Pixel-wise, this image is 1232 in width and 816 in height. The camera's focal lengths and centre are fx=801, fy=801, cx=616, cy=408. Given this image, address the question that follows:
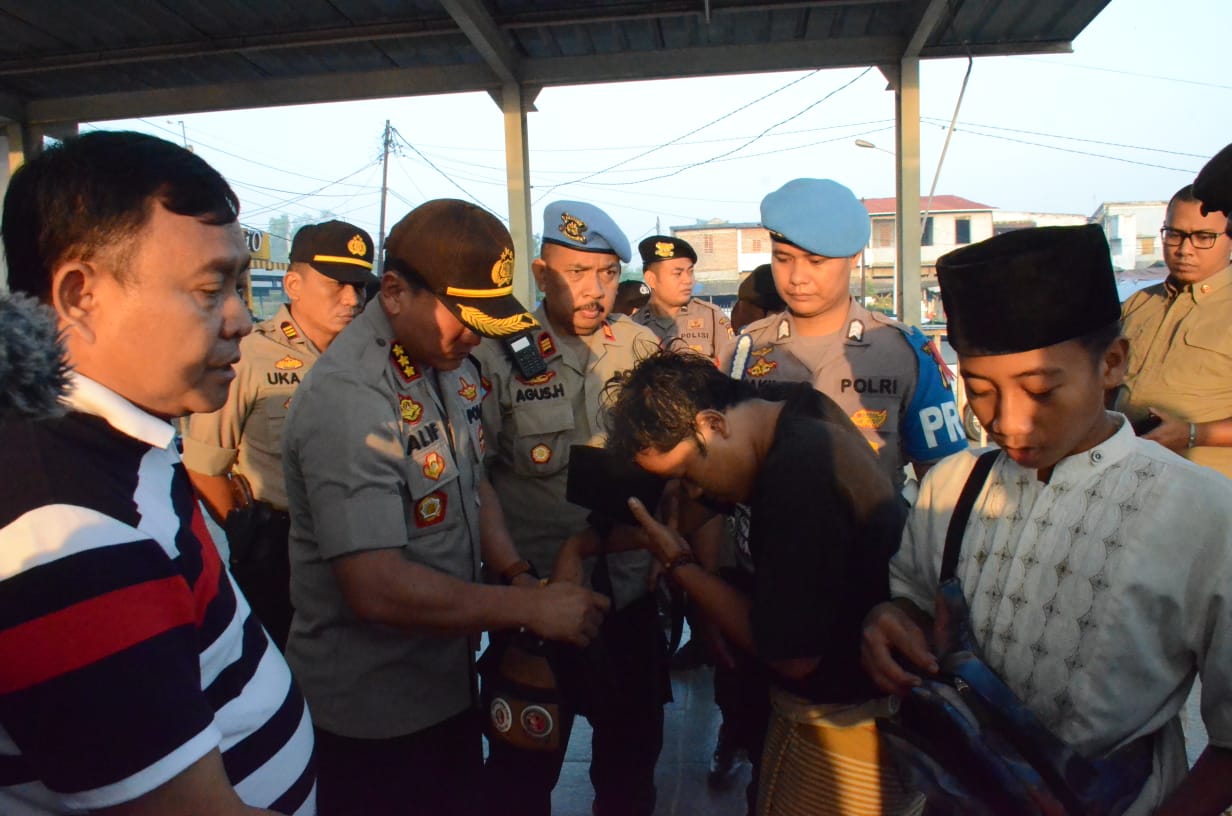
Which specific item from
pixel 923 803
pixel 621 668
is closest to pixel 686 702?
pixel 621 668

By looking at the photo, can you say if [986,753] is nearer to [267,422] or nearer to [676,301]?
[267,422]

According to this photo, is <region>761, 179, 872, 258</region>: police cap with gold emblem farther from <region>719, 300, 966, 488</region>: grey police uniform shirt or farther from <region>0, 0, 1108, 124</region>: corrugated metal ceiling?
<region>0, 0, 1108, 124</region>: corrugated metal ceiling

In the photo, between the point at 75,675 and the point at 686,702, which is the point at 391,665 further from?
the point at 686,702

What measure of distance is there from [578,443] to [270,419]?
126cm

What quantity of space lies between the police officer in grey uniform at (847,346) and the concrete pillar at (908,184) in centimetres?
402

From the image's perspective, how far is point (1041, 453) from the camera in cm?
125

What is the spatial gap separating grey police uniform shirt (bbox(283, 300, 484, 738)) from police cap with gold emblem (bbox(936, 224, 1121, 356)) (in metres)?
1.15

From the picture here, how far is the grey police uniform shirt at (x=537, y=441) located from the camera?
8.33 ft

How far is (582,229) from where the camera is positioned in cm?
268

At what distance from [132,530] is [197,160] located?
1.75 ft

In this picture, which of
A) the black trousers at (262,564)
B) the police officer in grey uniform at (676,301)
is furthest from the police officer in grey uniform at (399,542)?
the police officer in grey uniform at (676,301)

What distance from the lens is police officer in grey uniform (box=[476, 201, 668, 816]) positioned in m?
2.44

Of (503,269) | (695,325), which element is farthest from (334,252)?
(695,325)

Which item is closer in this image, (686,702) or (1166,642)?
(1166,642)
